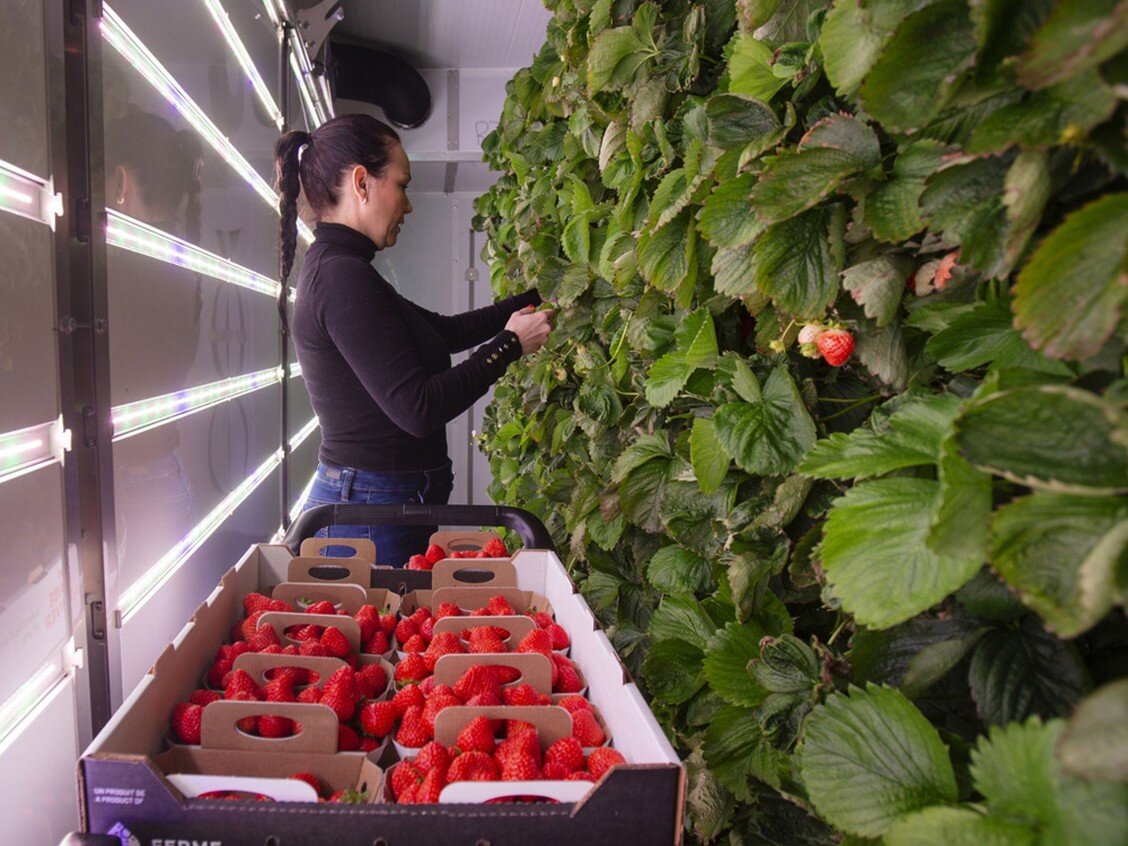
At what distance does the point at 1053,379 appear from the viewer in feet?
1.61

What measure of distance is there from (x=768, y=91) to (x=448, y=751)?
789 millimetres

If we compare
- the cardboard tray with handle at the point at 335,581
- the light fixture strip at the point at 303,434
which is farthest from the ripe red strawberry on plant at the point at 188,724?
the light fixture strip at the point at 303,434

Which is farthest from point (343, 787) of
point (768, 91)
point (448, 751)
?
point (768, 91)

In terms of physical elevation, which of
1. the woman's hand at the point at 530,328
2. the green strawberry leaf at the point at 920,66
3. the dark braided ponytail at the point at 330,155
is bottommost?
the woman's hand at the point at 530,328

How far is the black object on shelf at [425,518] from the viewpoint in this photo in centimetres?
161

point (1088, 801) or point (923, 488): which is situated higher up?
point (923, 488)

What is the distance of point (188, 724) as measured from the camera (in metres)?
1.01

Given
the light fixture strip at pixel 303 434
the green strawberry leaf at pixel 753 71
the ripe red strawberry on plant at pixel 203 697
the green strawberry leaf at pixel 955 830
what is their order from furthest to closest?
the light fixture strip at pixel 303 434
the ripe red strawberry on plant at pixel 203 697
the green strawberry leaf at pixel 753 71
the green strawberry leaf at pixel 955 830

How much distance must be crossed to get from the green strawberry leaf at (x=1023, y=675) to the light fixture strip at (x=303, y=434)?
2930mm

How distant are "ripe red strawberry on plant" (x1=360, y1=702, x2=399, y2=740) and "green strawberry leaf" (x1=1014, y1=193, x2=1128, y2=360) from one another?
88 centimetres

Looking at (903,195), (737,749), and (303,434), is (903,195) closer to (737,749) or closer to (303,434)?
(737,749)

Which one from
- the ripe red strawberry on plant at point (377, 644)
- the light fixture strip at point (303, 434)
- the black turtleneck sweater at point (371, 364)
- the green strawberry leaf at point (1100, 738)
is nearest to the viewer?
the green strawberry leaf at point (1100, 738)

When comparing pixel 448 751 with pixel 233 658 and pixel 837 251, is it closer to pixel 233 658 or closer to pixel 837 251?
pixel 233 658

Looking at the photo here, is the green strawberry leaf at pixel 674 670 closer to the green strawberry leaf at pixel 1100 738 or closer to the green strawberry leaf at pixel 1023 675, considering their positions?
the green strawberry leaf at pixel 1023 675
